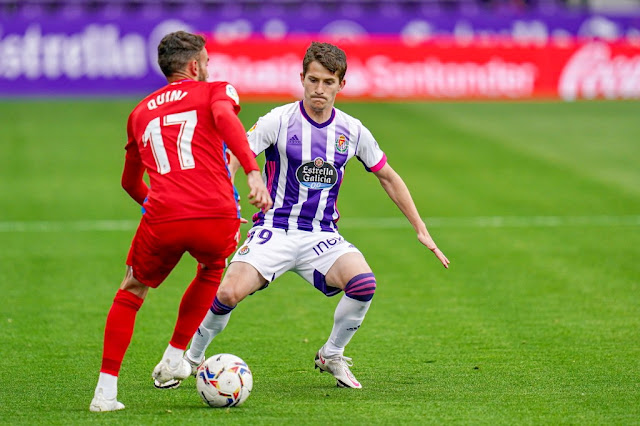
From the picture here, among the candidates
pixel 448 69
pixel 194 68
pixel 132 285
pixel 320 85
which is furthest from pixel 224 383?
pixel 448 69

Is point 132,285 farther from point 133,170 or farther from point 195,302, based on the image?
point 133,170

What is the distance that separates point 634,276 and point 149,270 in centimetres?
570

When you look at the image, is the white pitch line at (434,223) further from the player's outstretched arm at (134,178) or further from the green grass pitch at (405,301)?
the player's outstretched arm at (134,178)

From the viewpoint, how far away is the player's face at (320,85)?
20.4 ft

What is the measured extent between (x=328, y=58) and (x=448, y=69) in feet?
55.0

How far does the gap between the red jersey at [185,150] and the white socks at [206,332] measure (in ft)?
2.82

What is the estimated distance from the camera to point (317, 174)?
6434mm

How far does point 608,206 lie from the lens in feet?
44.9

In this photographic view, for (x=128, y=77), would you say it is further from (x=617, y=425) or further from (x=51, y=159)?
(x=617, y=425)

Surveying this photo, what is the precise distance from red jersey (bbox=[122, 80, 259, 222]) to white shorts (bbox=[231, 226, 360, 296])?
0.67m

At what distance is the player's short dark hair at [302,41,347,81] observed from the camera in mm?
6176

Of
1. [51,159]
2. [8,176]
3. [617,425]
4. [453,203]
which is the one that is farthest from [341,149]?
[51,159]

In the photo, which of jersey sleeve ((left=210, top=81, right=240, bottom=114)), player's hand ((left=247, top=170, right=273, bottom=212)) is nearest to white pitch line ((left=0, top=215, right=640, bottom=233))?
jersey sleeve ((left=210, top=81, right=240, bottom=114))

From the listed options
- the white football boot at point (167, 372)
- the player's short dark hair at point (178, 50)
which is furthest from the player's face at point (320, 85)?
the white football boot at point (167, 372)
